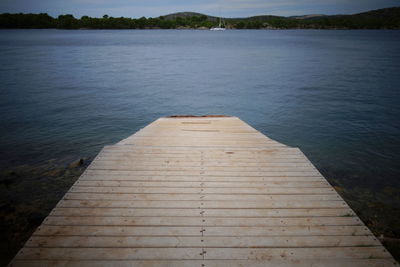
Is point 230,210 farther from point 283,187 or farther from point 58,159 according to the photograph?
point 58,159

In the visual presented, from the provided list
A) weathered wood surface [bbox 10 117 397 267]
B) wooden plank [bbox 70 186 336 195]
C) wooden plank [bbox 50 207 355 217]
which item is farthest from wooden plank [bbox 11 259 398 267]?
wooden plank [bbox 70 186 336 195]

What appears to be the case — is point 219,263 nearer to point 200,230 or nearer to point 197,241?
point 197,241

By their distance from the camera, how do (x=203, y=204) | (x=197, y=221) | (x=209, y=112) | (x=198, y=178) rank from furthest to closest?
(x=209, y=112) < (x=198, y=178) < (x=203, y=204) < (x=197, y=221)

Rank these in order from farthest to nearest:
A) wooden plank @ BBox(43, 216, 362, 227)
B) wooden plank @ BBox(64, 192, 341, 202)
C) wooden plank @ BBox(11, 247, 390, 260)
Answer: wooden plank @ BBox(64, 192, 341, 202)
wooden plank @ BBox(43, 216, 362, 227)
wooden plank @ BBox(11, 247, 390, 260)

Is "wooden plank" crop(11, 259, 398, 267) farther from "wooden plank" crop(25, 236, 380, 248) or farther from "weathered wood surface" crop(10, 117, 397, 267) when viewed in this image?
"wooden plank" crop(25, 236, 380, 248)

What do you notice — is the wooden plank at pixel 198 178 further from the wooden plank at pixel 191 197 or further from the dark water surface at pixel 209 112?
the dark water surface at pixel 209 112

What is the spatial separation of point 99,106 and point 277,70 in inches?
939

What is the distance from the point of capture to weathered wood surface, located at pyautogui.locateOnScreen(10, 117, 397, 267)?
330 centimetres

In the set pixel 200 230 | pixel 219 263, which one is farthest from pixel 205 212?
pixel 219 263

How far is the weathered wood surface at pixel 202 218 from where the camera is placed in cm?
330

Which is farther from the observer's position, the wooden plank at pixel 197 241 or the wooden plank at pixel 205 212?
the wooden plank at pixel 205 212

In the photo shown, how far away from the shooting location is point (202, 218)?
3.98 metres

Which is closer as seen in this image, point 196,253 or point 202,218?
point 196,253

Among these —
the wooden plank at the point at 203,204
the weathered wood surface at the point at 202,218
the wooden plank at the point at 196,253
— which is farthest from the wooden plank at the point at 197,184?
the wooden plank at the point at 196,253
